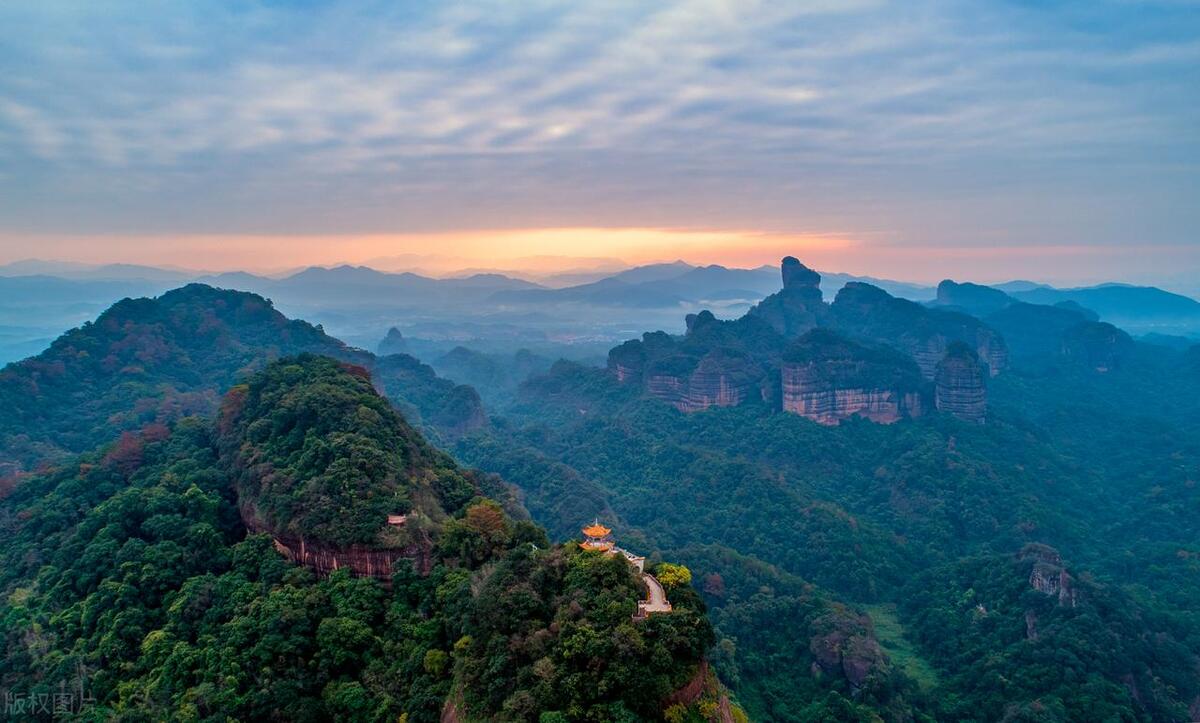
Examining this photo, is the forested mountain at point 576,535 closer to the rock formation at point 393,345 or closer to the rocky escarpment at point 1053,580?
the rocky escarpment at point 1053,580

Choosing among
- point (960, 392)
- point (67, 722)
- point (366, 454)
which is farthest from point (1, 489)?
point (960, 392)

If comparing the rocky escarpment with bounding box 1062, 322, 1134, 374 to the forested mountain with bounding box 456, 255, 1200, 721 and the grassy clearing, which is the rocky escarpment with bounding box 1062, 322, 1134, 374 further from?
the grassy clearing

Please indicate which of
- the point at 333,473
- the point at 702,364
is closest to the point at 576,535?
the point at 333,473

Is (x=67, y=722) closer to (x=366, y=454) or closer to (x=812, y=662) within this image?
(x=366, y=454)

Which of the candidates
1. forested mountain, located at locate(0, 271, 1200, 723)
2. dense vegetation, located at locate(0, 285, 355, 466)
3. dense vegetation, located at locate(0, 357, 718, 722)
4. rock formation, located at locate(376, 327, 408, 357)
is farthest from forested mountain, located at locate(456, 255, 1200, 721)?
rock formation, located at locate(376, 327, 408, 357)

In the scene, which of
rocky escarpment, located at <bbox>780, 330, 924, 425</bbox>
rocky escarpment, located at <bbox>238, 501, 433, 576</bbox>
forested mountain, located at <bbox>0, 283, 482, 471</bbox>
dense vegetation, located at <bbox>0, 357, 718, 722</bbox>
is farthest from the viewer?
rocky escarpment, located at <bbox>780, 330, 924, 425</bbox>

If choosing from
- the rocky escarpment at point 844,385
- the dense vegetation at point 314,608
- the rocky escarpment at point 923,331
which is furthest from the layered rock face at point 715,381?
the dense vegetation at point 314,608
